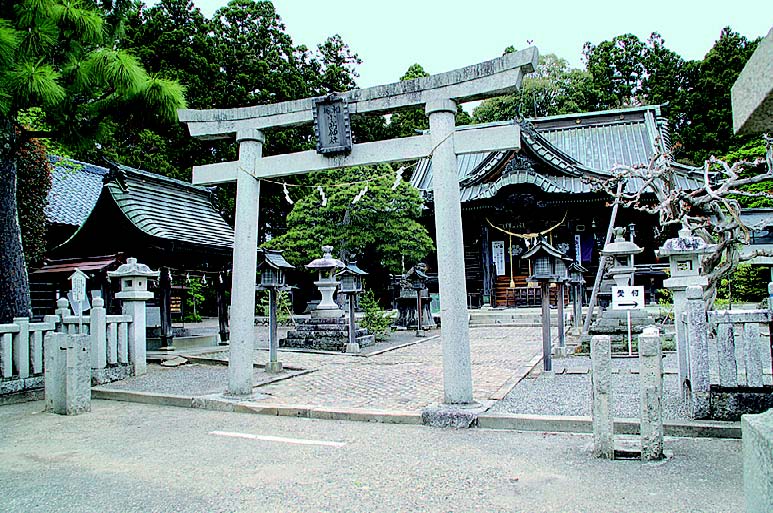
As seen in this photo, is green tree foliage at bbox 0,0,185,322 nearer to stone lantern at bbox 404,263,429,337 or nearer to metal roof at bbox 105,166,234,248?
metal roof at bbox 105,166,234,248

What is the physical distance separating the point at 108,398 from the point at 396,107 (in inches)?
244

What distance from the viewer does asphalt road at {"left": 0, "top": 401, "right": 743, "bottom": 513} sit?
4.14 metres

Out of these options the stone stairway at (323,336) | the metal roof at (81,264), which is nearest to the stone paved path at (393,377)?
the stone stairway at (323,336)

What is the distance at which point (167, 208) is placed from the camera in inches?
607

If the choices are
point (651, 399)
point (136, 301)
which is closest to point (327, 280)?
point (136, 301)

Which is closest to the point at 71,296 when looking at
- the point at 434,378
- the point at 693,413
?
the point at 434,378

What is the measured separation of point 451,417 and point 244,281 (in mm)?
3446

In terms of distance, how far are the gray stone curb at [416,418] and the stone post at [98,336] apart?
169 cm

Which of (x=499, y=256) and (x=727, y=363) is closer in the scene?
(x=727, y=363)

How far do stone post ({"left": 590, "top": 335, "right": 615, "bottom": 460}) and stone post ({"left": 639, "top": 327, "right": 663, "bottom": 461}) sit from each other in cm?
26

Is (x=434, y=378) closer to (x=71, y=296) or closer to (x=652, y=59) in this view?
(x=71, y=296)

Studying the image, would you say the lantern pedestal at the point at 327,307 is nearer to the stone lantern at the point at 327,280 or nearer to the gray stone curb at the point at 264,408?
the stone lantern at the point at 327,280

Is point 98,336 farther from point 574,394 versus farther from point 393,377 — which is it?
point 574,394

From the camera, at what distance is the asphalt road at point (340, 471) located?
163 inches
